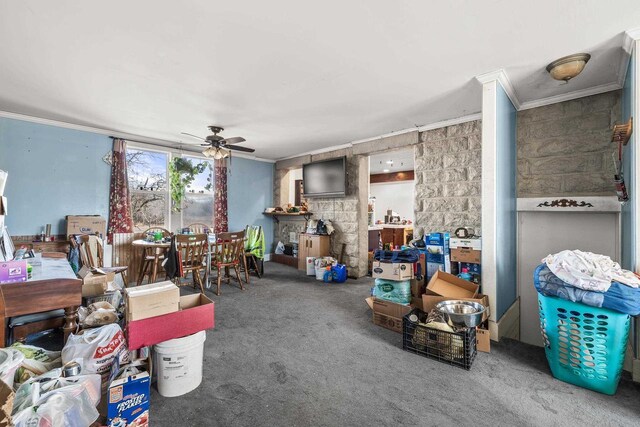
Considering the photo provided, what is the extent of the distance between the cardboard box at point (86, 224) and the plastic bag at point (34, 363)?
306 centimetres

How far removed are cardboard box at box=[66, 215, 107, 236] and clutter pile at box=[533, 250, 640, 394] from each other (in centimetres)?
542

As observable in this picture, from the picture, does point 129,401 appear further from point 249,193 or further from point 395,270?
point 249,193

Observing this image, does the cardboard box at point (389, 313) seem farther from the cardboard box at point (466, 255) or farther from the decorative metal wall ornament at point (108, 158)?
the decorative metal wall ornament at point (108, 158)

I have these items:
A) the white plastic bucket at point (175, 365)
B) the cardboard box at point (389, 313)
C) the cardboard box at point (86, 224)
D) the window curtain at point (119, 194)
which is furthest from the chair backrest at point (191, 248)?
the cardboard box at point (389, 313)

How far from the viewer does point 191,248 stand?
12.6 feet

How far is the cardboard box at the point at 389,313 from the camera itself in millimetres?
2766

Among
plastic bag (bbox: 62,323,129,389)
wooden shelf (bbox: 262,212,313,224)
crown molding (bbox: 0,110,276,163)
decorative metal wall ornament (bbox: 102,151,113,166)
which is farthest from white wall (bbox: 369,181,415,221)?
plastic bag (bbox: 62,323,129,389)

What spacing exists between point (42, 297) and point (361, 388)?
2070 millimetres

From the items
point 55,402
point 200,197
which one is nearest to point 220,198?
point 200,197

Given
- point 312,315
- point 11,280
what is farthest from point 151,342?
point 312,315

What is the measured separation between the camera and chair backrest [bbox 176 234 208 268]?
3.72 meters

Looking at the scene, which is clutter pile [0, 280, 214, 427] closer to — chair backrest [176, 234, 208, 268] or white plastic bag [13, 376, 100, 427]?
white plastic bag [13, 376, 100, 427]

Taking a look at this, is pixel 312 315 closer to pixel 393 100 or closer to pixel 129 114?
pixel 393 100

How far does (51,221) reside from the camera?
13.2ft
